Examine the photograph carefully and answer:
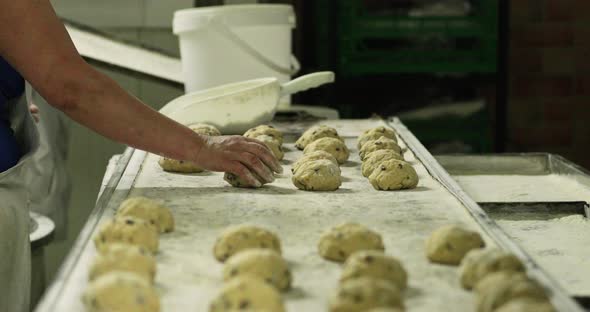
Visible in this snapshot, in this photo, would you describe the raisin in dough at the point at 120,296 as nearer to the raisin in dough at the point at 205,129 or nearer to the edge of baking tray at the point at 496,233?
the edge of baking tray at the point at 496,233

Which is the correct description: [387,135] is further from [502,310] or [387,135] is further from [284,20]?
[502,310]

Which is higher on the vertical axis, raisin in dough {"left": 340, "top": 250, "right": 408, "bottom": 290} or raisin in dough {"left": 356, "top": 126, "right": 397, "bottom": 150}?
raisin in dough {"left": 340, "top": 250, "right": 408, "bottom": 290}

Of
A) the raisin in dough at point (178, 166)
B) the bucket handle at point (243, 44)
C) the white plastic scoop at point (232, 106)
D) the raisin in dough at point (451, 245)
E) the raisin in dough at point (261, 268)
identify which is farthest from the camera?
the bucket handle at point (243, 44)

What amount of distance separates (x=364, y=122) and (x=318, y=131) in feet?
2.02

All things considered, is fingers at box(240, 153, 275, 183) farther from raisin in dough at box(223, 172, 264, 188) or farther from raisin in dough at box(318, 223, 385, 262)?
raisin in dough at box(318, 223, 385, 262)

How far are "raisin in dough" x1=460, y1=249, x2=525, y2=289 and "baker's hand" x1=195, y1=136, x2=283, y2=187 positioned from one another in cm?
82

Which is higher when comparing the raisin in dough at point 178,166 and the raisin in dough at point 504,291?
the raisin in dough at point 504,291

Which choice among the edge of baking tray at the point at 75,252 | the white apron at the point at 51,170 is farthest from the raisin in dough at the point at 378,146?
the white apron at the point at 51,170

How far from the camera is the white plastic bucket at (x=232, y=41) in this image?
3.50 m

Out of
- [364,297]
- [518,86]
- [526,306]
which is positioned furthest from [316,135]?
[518,86]

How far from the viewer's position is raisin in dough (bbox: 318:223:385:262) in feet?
5.24

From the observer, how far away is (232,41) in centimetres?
351

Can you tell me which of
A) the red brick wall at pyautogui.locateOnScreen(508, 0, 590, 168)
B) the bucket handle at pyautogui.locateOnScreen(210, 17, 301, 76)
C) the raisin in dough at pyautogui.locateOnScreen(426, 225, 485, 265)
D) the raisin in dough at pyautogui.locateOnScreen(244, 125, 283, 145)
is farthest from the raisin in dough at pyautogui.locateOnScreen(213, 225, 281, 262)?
the red brick wall at pyautogui.locateOnScreen(508, 0, 590, 168)

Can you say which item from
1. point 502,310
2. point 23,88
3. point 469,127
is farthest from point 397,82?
point 502,310
